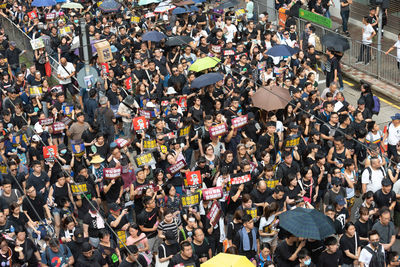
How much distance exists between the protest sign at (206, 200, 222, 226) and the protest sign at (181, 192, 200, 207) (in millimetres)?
330

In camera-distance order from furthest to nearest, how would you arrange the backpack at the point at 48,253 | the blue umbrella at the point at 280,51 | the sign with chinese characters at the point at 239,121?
the blue umbrella at the point at 280,51 < the sign with chinese characters at the point at 239,121 < the backpack at the point at 48,253

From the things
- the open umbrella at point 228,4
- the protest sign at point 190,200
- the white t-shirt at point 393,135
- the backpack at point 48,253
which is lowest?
the open umbrella at point 228,4

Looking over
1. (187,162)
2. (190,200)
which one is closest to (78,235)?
(190,200)

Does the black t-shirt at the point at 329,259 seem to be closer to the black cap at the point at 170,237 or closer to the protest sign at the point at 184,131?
the black cap at the point at 170,237

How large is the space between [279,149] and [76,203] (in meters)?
4.28

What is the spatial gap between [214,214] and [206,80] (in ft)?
16.7

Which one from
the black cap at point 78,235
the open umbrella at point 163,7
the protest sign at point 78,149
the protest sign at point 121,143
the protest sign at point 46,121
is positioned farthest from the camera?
the open umbrella at point 163,7

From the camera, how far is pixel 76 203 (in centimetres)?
1340

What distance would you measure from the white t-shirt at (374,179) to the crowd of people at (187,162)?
0.06 feet

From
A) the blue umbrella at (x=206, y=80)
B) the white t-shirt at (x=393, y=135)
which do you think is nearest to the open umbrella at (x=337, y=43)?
the blue umbrella at (x=206, y=80)

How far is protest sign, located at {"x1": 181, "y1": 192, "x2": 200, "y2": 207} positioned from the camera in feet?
40.6

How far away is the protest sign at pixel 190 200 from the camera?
12367mm

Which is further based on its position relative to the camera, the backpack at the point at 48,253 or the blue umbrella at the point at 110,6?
the blue umbrella at the point at 110,6

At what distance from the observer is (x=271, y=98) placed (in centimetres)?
1580
